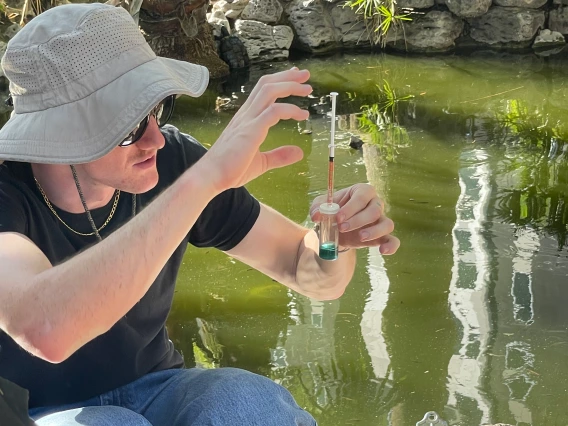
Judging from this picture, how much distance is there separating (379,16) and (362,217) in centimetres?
512

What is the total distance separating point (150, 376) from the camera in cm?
157

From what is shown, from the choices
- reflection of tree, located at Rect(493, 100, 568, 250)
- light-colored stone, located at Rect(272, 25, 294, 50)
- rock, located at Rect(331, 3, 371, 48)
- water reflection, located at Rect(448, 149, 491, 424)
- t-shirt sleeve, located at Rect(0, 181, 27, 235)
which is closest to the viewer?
t-shirt sleeve, located at Rect(0, 181, 27, 235)

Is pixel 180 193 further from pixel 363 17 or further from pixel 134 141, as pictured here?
pixel 363 17

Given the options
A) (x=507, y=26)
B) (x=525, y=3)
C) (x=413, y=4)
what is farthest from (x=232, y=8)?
(x=525, y=3)

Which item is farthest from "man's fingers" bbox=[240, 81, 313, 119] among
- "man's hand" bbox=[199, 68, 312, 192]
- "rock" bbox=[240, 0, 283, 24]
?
"rock" bbox=[240, 0, 283, 24]

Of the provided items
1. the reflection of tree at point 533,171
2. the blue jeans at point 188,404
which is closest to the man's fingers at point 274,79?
the blue jeans at point 188,404

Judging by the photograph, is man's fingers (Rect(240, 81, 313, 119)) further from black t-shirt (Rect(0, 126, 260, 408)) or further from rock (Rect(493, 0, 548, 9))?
rock (Rect(493, 0, 548, 9))

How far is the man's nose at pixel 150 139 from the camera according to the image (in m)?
1.43

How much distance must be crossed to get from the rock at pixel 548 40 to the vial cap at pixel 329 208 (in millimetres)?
5447

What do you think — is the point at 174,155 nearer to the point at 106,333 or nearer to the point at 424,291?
the point at 106,333

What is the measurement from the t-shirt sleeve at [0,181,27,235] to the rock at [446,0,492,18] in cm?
569

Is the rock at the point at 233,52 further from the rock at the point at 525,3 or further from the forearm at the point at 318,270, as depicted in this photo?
the forearm at the point at 318,270

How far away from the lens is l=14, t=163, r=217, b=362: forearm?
122cm

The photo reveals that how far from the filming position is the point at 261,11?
6445 millimetres
